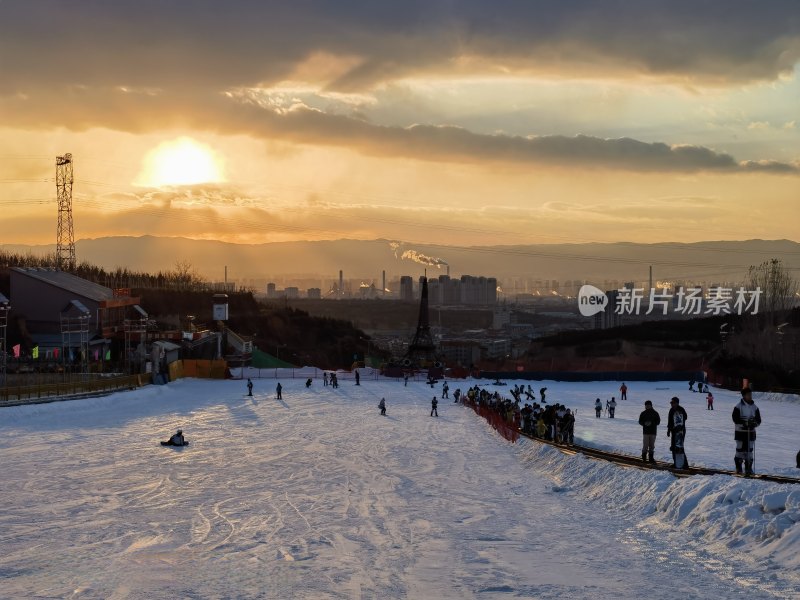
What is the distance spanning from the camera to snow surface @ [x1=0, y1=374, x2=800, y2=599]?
514 inches

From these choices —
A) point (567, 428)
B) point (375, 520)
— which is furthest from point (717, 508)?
point (567, 428)

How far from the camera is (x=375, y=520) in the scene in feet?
59.6

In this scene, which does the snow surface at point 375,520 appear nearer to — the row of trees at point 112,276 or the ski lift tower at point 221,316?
the ski lift tower at point 221,316

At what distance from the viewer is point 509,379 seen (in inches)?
2867

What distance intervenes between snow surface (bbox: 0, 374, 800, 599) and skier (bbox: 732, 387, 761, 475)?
3.41 ft

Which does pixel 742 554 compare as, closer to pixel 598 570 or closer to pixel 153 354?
pixel 598 570

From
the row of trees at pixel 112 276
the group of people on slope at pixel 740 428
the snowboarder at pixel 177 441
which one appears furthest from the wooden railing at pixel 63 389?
the row of trees at pixel 112 276

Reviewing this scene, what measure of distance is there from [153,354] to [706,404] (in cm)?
3914

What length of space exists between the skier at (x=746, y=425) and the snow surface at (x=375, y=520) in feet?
3.41

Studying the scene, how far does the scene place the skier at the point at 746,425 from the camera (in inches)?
636

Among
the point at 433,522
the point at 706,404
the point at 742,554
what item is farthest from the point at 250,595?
the point at 706,404

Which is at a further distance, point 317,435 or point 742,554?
point 317,435

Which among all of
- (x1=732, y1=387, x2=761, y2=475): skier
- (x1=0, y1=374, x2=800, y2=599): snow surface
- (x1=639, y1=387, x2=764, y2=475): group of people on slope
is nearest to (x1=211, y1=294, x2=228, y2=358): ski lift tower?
(x1=0, y1=374, x2=800, y2=599): snow surface

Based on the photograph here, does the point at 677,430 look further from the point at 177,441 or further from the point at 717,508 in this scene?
the point at 177,441
